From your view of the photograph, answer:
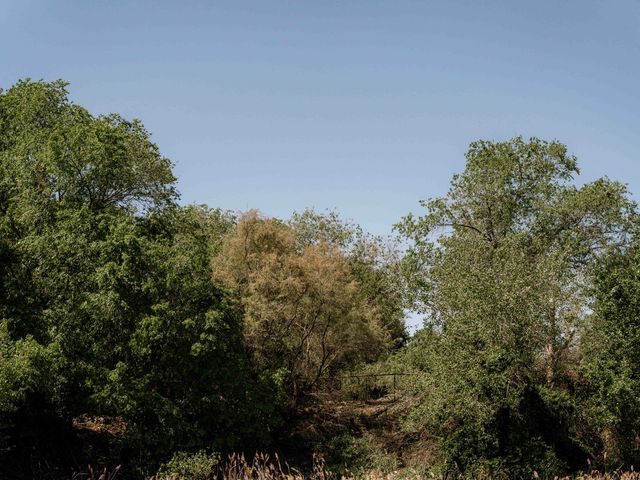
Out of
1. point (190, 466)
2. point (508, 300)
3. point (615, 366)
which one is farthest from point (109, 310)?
point (615, 366)

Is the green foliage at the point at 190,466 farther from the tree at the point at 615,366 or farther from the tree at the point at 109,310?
the tree at the point at 615,366

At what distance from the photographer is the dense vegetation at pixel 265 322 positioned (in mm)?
22219

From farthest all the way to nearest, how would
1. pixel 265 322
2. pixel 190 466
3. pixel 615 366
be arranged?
1. pixel 265 322
2. pixel 615 366
3. pixel 190 466

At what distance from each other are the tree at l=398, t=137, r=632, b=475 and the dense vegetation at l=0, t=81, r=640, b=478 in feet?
0.31

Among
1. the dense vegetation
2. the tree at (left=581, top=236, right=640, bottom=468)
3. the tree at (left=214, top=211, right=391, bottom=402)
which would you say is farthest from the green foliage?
the tree at (left=581, top=236, right=640, bottom=468)

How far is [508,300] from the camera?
2436cm

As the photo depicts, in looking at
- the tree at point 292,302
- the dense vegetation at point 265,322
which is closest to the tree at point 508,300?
the dense vegetation at point 265,322

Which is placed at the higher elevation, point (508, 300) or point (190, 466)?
point (508, 300)

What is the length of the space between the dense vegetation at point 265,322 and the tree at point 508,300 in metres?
0.09

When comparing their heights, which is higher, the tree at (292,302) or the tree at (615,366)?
the tree at (292,302)

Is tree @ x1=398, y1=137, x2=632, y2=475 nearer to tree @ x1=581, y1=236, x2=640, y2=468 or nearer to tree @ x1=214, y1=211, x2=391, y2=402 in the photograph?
tree @ x1=581, y1=236, x2=640, y2=468

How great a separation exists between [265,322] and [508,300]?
38.9 feet

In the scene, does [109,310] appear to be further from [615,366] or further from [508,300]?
[615,366]

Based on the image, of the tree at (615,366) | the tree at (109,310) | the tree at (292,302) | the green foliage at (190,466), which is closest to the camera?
the green foliage at (190,466)
